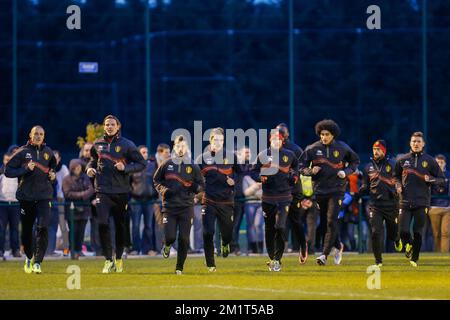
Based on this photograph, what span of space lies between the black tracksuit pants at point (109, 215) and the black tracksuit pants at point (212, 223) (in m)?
1.33

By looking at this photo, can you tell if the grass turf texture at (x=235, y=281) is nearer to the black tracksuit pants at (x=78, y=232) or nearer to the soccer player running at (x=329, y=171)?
the soccer player running at (x=329, y=171)

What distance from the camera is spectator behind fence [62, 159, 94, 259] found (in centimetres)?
2788

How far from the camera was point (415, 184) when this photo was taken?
2294 centimetres

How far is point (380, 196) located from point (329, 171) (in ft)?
3.22

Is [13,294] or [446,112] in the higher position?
[446,112]

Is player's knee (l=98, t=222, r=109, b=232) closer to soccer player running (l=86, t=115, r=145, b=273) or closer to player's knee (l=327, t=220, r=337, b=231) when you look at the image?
soccer player running (l=86, t=115, r=145, b=273)

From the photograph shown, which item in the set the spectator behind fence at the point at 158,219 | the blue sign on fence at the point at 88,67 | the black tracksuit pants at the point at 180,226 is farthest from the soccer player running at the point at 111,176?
the blue sign on fence at the point at 88,67

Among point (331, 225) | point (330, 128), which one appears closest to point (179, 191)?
point (331, 225)

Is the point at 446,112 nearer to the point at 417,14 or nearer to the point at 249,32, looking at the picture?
the point at 417,14

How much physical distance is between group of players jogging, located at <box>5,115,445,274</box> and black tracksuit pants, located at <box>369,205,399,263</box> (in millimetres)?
17

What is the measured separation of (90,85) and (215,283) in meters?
17.9

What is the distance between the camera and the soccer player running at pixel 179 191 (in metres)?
21.2

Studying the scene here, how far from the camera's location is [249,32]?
3641cm

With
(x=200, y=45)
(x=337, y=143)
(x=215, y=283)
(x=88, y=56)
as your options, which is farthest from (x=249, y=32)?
(x=215, y=283)
